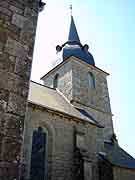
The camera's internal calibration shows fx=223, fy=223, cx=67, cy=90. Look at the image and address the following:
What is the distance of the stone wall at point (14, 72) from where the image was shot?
74.0 inches

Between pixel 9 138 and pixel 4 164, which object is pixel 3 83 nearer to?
pixel 9 138

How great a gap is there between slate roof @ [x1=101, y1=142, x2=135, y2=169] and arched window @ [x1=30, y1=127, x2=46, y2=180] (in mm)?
3649

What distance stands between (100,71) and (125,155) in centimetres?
825

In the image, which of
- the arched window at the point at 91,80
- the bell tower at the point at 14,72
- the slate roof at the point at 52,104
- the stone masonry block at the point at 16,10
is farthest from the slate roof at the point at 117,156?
the stone masonry block at the point at 16,10

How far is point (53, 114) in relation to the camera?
37.4ft

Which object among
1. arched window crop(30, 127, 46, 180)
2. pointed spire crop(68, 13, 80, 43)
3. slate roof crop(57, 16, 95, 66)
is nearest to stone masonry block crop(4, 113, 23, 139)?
arched window crop(30, 127, 46, 180)

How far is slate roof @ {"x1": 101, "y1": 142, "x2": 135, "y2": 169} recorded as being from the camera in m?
12.5

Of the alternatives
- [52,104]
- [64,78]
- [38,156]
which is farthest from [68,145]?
[64,78]

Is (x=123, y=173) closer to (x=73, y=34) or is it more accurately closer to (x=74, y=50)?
(x=74, y=50)

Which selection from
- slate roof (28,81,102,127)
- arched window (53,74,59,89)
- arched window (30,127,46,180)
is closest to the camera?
arched window (30,127,46,180)

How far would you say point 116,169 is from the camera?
11.8 meters

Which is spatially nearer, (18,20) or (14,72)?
(14,72)

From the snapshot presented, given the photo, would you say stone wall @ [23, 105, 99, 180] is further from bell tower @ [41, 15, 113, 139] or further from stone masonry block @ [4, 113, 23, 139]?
stone masonry block @ [4, 113, 23, 139]

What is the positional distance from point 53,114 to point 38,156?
86.6 inches
